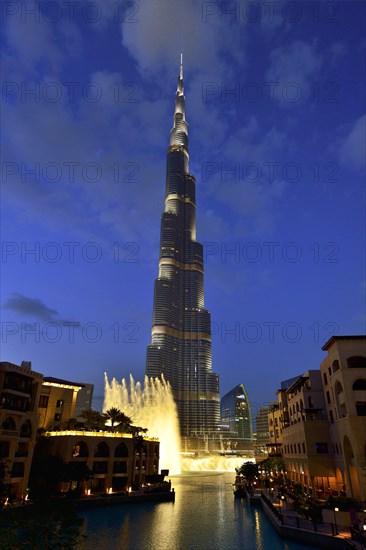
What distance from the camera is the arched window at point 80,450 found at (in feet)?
200

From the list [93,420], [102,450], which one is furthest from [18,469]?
[93,420]

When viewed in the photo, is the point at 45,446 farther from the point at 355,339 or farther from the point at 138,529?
the point at 355,339

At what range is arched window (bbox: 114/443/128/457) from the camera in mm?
66125

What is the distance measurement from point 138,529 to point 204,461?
136 metres

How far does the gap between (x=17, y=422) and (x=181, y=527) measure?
84.8 feet

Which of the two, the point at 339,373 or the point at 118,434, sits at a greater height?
the point at 339,373

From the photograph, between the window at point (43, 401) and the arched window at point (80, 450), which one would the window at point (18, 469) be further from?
the window at point (43, 401)

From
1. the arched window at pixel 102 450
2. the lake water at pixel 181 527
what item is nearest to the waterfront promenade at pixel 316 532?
the lake water at pixel 181 527

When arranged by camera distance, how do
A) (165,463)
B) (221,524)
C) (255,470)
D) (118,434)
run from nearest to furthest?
(221,524) → (118,434) → (255,470) → (165,463)

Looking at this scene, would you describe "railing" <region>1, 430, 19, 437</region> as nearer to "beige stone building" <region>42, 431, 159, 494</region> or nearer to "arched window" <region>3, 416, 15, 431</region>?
"arched window" <region>3, 416, 15, 431</region>

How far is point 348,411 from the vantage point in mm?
45844

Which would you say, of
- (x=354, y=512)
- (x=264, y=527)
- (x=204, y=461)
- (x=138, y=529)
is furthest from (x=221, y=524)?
(x=204, y=461)

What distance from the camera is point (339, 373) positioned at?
49.3 m

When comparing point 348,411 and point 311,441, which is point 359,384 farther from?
point 311,441
